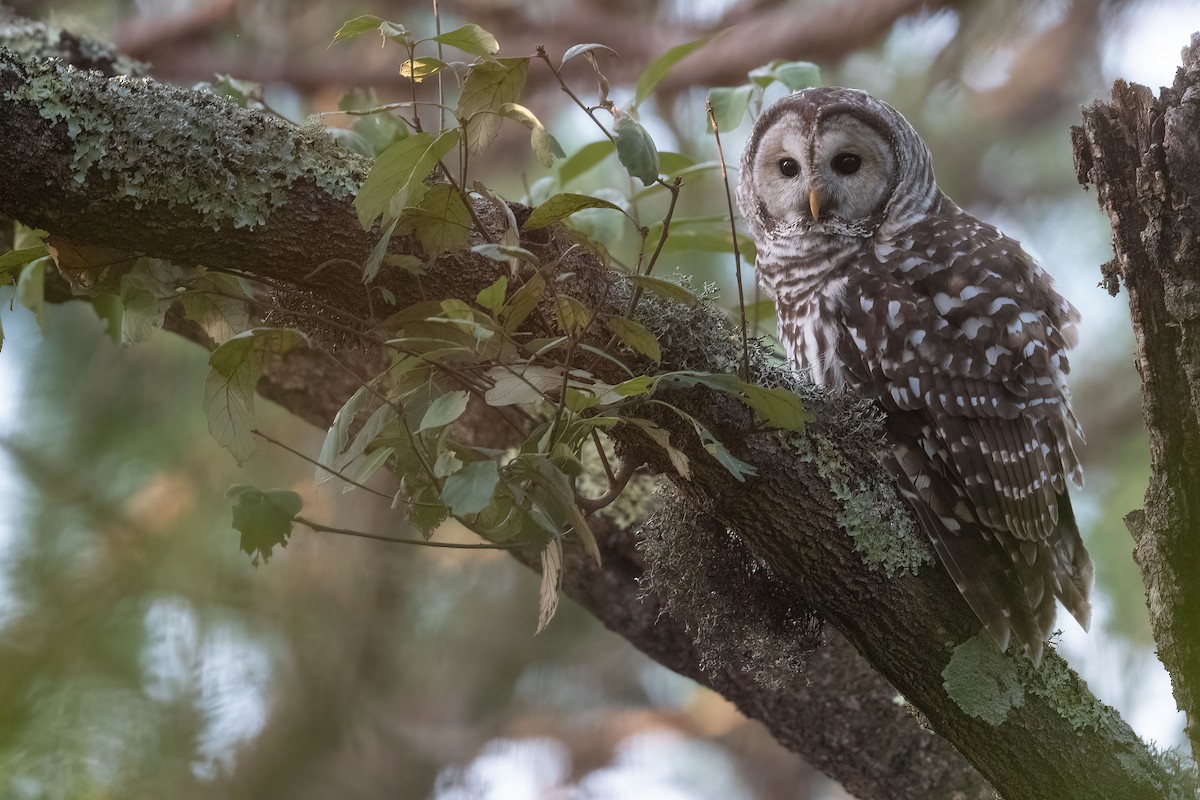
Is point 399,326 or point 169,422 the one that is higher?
point 169,422

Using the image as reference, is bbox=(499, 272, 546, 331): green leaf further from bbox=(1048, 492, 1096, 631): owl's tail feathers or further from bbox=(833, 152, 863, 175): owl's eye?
bbox=(833, 152, 863, 175): owl's eye

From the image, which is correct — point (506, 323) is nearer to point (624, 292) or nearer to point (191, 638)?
point (624, 292)

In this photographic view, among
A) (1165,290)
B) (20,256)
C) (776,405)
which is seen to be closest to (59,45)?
(20,256)

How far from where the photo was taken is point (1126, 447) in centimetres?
394

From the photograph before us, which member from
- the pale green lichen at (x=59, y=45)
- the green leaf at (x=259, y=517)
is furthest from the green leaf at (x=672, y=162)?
the pale green lichen at (x=59, y=45)

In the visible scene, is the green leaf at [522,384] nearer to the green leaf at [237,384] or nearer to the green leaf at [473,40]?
the green leaf at [237,384]

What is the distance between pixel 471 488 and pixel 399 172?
437 millimetres

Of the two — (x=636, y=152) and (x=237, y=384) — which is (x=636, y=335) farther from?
(x=237, y=384)

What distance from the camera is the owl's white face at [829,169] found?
257 centimetres

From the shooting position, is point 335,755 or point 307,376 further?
point 335,755

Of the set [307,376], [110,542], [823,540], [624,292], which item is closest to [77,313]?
[110,542]

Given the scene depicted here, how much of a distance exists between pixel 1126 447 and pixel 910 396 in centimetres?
223

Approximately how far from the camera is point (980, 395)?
218 cm

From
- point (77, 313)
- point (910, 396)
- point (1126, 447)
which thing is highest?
point (1126, 447)
